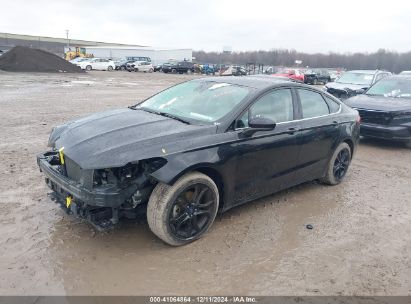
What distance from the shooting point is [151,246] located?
12.7 ft

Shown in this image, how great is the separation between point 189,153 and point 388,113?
6.25 meters

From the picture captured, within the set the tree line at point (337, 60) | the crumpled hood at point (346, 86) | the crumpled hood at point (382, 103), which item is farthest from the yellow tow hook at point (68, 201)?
the tree line at point (337, 60)

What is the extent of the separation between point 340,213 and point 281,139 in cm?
132

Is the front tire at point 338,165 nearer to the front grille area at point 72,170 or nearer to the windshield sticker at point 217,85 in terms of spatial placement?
the windshield sticker at point 217,85

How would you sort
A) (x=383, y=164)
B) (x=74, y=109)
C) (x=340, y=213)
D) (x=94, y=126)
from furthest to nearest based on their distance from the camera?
(x=74, y=109)
(x=383, y=164)
(x=340, y=213)
(x=94, y=126)

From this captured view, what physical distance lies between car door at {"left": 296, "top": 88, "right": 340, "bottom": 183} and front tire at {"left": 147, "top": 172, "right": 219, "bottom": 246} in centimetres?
165

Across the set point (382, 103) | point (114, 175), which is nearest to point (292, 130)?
point (114, 175)

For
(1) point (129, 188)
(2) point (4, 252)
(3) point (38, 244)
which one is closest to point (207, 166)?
(1) point (129, 188)

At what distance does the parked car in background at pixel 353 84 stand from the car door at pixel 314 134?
27.5ft

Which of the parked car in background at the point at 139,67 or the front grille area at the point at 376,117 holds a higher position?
the parked car in background at the point at 139,67

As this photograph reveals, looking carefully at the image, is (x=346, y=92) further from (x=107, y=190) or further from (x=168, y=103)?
(x=107, y=190)

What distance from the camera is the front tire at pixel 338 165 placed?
5723 millimetres

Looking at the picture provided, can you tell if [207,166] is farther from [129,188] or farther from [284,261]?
[284,261]

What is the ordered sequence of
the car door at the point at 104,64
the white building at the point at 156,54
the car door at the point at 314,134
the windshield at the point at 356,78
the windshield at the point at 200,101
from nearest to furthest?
1. the windshield at the point at 200,101
2. the car door at the point at 314,134
3. the windshield at the point at 356,78
4. the car door at the point at 104,64
5. the white building at the point at 156,54
